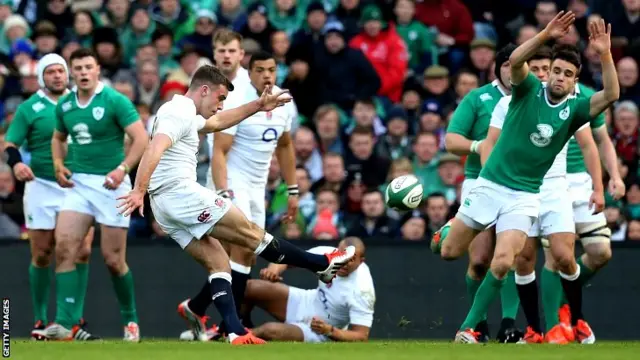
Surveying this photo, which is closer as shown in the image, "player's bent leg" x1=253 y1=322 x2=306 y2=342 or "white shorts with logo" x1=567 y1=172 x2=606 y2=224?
"white shorts with logo" x1=567 y1=172 x2=606 y2=224

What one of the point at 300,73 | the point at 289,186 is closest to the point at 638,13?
the point at 300,73

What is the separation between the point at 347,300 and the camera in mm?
14844

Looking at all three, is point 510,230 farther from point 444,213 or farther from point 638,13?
point 638,13

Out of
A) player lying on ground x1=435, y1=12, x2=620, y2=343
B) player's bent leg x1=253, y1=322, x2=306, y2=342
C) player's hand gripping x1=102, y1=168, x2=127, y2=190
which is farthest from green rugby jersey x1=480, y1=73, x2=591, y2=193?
player's hand gripping x1=102, y1=168, x2=127, y2=190

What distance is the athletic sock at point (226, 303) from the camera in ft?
39.9

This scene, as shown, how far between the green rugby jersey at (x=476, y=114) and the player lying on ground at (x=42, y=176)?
12.8 ft

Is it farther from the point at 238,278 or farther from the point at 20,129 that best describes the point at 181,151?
the point at 20,129

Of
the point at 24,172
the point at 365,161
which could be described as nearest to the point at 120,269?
the point at 24,172

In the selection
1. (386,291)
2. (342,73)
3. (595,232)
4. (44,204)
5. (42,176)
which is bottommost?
(386,291)

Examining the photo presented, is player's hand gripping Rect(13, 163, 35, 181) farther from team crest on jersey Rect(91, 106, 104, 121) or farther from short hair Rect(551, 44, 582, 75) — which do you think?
short hair Rect(551, 44, 582, 75)

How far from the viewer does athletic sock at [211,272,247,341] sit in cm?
1215

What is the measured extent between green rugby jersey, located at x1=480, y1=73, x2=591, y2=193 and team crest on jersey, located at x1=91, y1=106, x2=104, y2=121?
12.8 feet

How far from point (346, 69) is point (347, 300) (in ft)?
18.1

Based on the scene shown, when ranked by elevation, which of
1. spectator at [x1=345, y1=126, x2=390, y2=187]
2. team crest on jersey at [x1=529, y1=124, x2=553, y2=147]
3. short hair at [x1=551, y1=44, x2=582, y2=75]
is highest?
short hair at [x1=551, y1=44, x2=582, y2=75]
